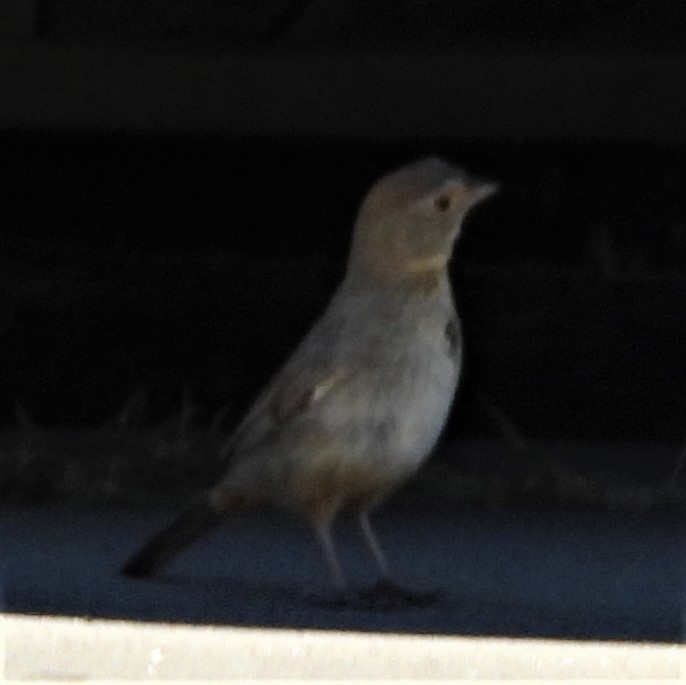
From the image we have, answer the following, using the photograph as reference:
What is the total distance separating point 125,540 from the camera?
10.2 ft

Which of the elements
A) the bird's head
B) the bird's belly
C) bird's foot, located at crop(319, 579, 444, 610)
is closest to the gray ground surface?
bird's foot, located at crop(319, 579, 444, 610)

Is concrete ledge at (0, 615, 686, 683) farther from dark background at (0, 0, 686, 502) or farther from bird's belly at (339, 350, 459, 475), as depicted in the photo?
dark background at (0, 0, 686, 502)

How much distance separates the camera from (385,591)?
2887 millimetres

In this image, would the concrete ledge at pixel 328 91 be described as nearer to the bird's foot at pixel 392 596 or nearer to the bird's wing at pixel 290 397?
the bird's wing at pixel 290 397

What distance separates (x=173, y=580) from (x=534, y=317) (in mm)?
790

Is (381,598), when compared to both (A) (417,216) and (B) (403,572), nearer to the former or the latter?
(B) (403,572)

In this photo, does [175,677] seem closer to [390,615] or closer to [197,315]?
[390,615]

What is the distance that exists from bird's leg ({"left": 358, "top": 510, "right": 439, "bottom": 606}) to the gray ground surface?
26 mm

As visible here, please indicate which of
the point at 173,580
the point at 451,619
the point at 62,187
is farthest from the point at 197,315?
the point at 451,619

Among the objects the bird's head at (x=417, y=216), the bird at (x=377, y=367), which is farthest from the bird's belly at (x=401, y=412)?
the bird's head at (x=417, y=216)

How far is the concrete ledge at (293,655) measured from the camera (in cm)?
265

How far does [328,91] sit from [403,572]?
31.3 inches

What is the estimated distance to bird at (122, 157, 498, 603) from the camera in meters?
2.71

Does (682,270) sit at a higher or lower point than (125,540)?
higher
